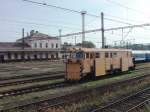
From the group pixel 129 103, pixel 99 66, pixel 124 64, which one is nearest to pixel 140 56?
pixel 124 64

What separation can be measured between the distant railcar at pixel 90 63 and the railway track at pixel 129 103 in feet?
20.1

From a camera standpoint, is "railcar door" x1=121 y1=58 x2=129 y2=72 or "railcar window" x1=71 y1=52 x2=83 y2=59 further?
"railcar door" x1=121 y1=58 x2=129 y2=72

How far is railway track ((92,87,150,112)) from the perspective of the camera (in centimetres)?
1289

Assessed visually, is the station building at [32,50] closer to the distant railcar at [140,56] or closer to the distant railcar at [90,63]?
the distant railcar at [140,56]

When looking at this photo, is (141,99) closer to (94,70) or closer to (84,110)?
(84,110)

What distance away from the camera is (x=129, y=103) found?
14.4 meters

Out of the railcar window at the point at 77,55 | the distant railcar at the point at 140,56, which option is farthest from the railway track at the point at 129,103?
the distant railcar at the point at 140,56

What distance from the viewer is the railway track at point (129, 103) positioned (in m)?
12.9

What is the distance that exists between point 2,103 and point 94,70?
1043 centimetres

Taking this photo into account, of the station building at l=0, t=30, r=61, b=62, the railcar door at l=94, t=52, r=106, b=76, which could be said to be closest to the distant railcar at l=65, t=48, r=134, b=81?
the railcar door at l=94, t=52, r=106, b=76

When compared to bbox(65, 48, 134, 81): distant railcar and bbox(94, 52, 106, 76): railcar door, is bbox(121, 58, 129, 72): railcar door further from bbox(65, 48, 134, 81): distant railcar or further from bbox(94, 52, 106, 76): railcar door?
bbox(94, 52, 106, 76): railcar door

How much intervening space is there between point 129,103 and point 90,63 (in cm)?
862

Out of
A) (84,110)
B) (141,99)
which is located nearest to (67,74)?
(141,99)

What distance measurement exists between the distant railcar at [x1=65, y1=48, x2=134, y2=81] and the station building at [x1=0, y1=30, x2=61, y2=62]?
156 ft
